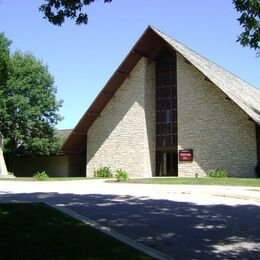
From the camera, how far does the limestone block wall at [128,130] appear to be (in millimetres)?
34219

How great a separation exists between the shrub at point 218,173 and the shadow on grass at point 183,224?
568 inches

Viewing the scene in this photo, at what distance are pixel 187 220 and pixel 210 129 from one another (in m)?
20.7

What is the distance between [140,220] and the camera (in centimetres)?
1093

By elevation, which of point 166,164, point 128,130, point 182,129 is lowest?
point 166,164

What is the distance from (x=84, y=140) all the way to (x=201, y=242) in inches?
1191

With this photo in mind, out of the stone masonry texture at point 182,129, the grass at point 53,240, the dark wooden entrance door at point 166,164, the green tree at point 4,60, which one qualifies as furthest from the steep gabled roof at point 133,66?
the grass at point 53,240

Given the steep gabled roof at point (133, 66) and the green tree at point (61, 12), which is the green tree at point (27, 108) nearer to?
the steep gabled roof at point (133, 66)

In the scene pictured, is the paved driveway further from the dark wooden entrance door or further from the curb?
the dark wooden entrance door

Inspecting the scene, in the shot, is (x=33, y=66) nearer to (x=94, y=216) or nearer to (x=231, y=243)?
(x=94, y=216)

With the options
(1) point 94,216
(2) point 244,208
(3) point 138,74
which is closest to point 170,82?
(3) point 138,74

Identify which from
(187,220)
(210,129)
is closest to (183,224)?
(187,220)

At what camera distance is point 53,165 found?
42031mm

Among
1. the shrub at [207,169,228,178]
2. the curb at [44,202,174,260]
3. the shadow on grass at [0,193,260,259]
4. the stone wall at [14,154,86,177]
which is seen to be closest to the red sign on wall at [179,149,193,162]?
the shrub at [207,169,228,178]

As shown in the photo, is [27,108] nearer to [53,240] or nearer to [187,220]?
[187,220]
